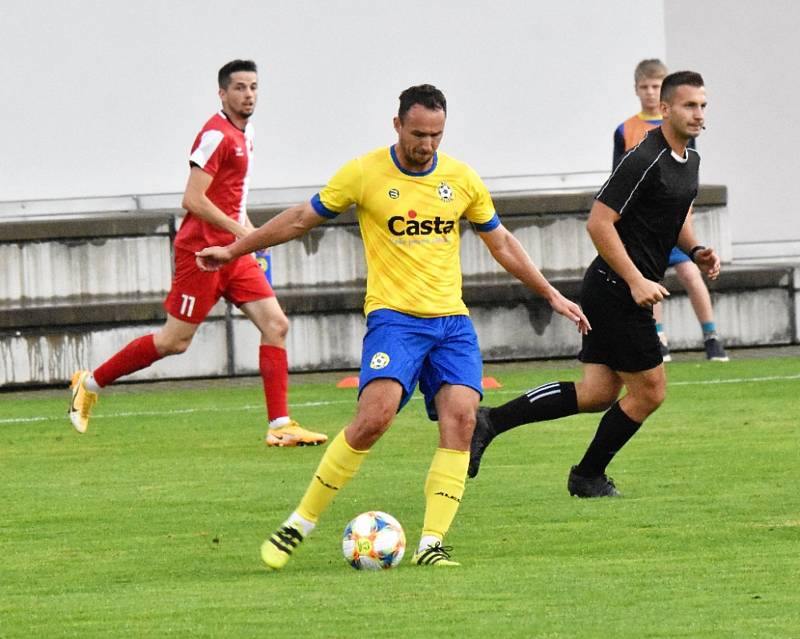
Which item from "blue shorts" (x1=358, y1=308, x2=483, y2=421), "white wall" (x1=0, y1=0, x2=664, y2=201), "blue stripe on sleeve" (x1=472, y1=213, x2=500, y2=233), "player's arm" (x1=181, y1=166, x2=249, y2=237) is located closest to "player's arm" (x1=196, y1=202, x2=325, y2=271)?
"blue shorts" (x1=358, y1=308, x2=483, y2=421)

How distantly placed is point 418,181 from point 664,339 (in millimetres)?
8600

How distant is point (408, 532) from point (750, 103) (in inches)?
455

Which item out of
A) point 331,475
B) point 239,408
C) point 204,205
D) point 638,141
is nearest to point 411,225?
point 331,475

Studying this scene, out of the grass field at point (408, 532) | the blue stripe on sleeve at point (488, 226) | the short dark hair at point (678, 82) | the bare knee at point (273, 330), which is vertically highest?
the short dark hair at point (678, 82)

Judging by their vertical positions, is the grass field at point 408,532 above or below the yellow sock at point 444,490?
below

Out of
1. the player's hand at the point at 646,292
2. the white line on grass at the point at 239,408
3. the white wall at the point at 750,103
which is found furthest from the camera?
the white wall at the point at 750,103

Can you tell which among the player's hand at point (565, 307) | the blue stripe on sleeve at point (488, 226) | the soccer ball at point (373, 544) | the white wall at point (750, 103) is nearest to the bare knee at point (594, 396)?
the player's hand at point (565, 307)

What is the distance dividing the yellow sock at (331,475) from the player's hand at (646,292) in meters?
1.60

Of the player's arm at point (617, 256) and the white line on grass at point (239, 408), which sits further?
the white line on grass at point (239, 408)

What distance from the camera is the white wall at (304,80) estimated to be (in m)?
17.1

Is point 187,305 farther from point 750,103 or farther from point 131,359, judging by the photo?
point 750,103

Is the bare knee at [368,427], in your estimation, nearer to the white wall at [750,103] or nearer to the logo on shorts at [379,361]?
the logo on shorts at [379,361]

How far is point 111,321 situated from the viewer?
15789 mm

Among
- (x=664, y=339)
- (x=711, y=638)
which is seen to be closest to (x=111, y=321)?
(x=664, y=339)
